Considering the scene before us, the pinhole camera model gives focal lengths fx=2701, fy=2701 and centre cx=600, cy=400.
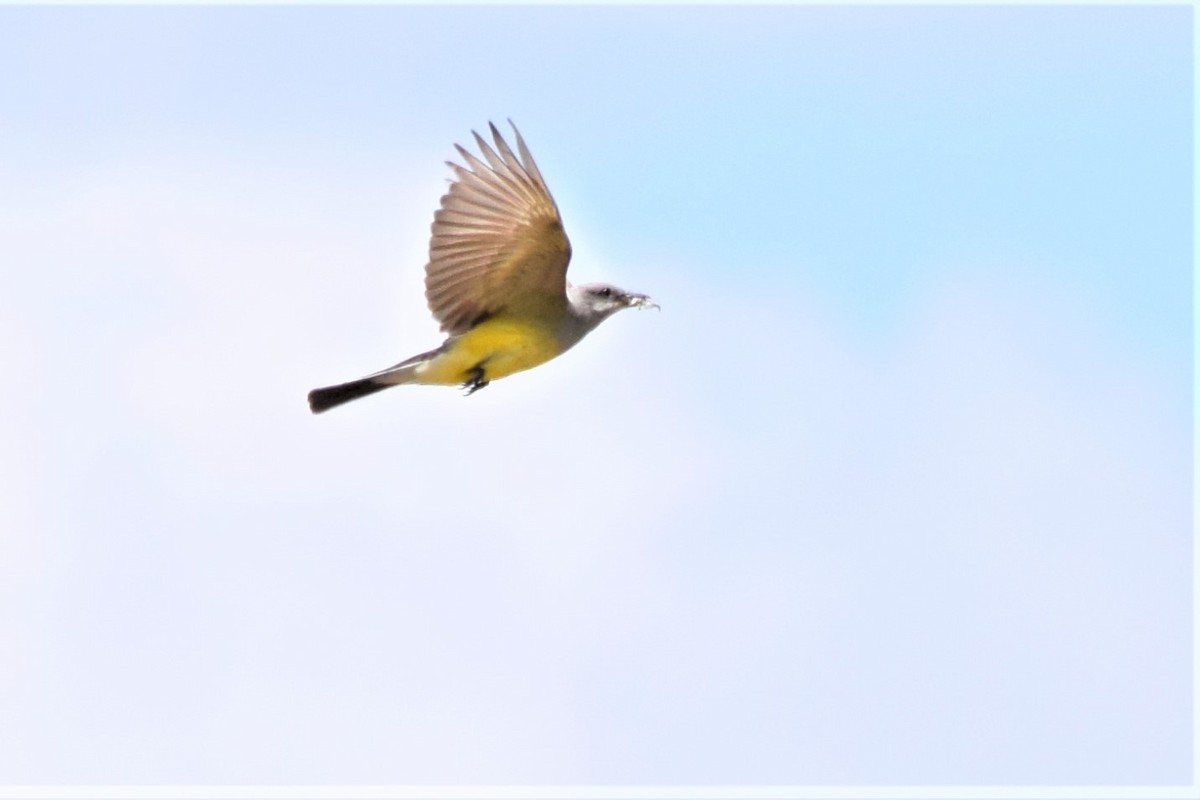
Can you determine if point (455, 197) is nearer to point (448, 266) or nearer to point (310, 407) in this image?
point (448, 266)

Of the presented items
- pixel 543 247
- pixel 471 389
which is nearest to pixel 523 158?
pixel 543 247

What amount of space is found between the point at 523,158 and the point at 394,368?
1943mm

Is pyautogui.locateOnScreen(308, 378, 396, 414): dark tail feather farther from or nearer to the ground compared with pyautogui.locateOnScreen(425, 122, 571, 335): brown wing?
nearer to the ground

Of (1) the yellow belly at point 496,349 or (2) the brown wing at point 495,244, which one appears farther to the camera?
(1) the yellow belly at point 496,349

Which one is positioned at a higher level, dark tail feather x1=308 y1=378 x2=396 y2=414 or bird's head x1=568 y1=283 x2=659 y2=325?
bird's head x1=568 y1=283 x2=659 y2=325

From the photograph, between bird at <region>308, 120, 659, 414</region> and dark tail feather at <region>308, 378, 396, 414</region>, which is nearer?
bird at <region>308, 120, 659, 414</region>

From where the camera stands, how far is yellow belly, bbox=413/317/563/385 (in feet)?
59.1

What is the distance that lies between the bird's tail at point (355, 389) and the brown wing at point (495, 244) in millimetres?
531

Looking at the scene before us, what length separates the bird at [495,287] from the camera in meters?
17.5

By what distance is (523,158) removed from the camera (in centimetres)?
1722

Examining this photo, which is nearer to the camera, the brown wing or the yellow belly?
the brown wing

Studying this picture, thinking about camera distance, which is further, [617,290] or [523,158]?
[617,290]

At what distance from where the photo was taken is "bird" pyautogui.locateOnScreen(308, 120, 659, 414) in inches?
687

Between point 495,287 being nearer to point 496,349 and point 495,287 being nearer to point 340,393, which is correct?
point 496,349
